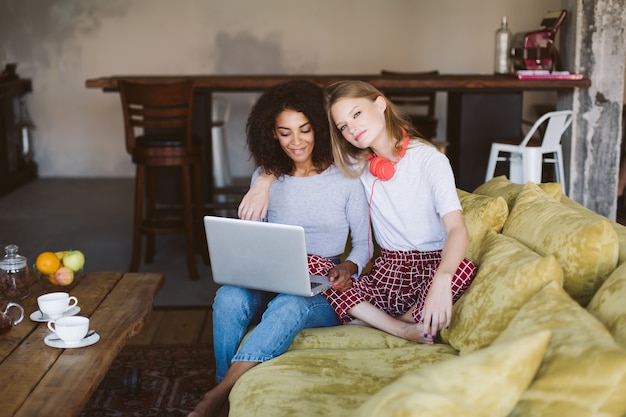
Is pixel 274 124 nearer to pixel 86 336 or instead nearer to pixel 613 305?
pixel 86 336

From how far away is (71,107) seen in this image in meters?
7.90

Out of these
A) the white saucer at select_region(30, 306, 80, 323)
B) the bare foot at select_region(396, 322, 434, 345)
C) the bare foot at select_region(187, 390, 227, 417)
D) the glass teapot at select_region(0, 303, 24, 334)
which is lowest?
the bare foot at select_region(187, 390, 227, 417)

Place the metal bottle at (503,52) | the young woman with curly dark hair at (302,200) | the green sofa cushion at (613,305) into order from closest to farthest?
the green sofa cushion at (613,305) → the young woman with curly dark hair at (302,200) → the metal bottle at (503,52)

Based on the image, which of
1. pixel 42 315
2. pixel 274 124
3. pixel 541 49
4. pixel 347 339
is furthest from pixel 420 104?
pixel 42 315

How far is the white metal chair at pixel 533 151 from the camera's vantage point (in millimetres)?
4508

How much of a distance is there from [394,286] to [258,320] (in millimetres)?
465

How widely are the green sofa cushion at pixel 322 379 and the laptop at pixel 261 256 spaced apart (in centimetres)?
21

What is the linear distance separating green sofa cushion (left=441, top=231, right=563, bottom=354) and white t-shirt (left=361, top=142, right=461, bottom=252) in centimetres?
21

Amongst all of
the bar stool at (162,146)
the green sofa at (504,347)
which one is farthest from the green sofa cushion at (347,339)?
the bar stool at (162,146)

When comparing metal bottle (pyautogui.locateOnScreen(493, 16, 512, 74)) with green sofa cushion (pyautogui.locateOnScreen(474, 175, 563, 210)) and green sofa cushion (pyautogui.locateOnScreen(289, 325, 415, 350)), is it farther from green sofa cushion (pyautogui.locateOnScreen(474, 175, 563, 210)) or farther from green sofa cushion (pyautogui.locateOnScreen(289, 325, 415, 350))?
green sofa cushion (pyautogui.locateOnScreen(289, 325, 415, 350))

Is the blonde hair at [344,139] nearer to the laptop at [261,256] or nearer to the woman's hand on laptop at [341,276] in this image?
the woman's hand on laptop at [341,276]

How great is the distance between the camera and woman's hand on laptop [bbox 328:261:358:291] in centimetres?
252

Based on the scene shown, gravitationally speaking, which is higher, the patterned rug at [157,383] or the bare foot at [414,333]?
the bare foot at [414,333]

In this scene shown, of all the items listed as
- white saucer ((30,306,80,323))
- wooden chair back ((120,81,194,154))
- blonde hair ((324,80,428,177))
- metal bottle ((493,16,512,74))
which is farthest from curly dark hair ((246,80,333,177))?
metal bottle ((493,16,512,74))
